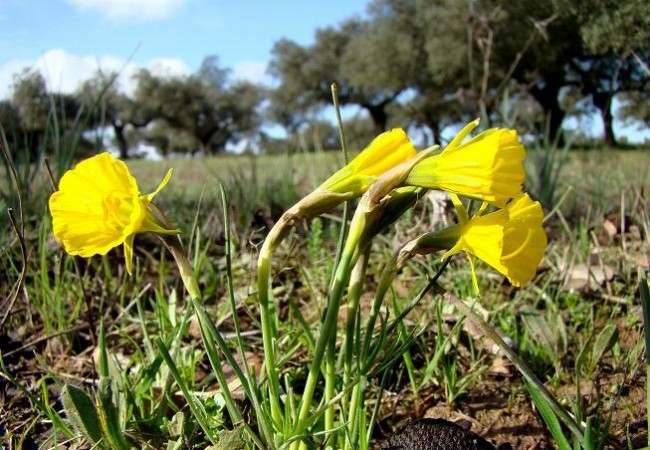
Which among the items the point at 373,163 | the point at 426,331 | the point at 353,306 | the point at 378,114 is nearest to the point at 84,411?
the point at 353,306

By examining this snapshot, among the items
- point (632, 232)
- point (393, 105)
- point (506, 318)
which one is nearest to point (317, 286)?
point (506, 318)

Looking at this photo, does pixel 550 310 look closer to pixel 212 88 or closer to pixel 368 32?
pixel 368 32

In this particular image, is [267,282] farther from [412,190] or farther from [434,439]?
[434,439]

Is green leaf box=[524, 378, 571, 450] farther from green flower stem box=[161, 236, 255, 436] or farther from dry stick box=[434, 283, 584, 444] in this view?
green flower stem box=[161, 236, 255, 436]

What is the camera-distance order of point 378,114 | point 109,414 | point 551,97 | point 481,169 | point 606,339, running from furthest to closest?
point 378,114 → point 551,97 → point 606,339 → point 109,414 → point 481,169

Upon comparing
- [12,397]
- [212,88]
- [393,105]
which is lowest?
[12,397]

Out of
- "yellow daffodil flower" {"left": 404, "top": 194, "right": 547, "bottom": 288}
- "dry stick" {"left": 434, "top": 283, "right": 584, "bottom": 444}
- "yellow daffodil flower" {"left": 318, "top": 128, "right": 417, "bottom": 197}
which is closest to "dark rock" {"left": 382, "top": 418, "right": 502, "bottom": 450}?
"dry stick" {"left": 434, "top": 283, "right": 584, "bottom": 444}
